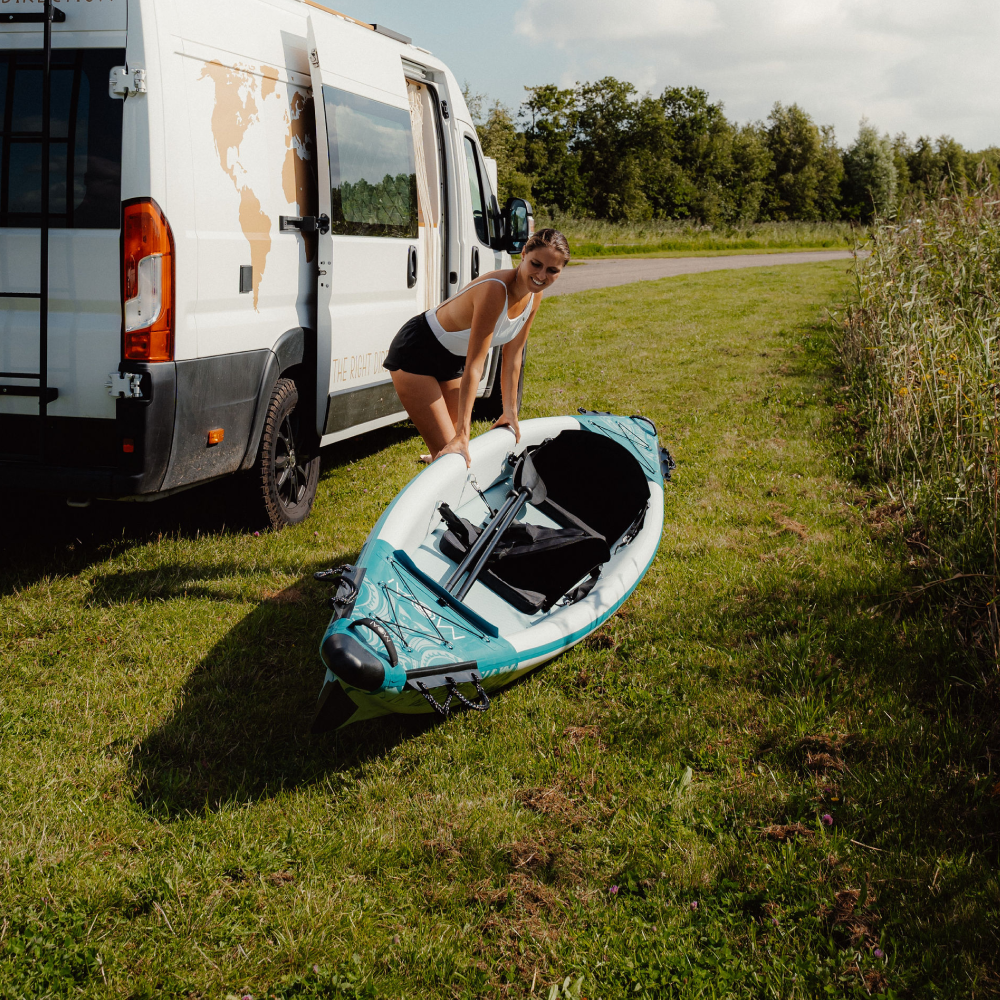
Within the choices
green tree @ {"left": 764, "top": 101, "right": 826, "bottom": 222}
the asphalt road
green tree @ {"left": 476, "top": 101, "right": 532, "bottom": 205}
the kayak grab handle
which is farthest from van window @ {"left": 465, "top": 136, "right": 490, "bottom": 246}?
green tree @ {"left": 764, "top": 101, "right": 826, "bottom": 222}

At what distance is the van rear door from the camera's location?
12.1 ft

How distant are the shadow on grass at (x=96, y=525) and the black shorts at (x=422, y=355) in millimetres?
1180

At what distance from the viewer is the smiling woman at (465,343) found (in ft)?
12.9

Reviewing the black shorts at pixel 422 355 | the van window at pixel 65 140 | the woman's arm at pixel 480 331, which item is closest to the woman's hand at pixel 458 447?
the woman's arm at pixel 480 331

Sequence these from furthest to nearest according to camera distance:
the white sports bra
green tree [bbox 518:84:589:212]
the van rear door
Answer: green tree [bbox 518:84:589:212]
the white sports bra
the van rear door

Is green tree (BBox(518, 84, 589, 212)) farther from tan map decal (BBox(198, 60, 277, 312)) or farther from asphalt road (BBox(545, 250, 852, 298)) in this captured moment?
tan map decal (BBox(198, 60, 277, 312))

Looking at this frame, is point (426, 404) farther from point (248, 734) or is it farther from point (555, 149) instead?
point (555, 149)

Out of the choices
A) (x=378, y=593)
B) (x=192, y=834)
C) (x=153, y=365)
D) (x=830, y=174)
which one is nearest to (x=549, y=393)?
(x=153, y=365)

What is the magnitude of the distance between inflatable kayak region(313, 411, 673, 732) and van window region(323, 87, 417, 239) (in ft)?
5.65

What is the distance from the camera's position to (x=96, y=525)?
495cm

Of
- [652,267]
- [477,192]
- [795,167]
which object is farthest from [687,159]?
[477,192]

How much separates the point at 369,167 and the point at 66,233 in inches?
84.3

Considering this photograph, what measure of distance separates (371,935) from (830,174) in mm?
77569

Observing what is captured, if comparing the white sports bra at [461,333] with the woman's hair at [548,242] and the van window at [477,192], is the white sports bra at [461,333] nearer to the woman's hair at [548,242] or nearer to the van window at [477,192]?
the woman's hair at [548,242]
